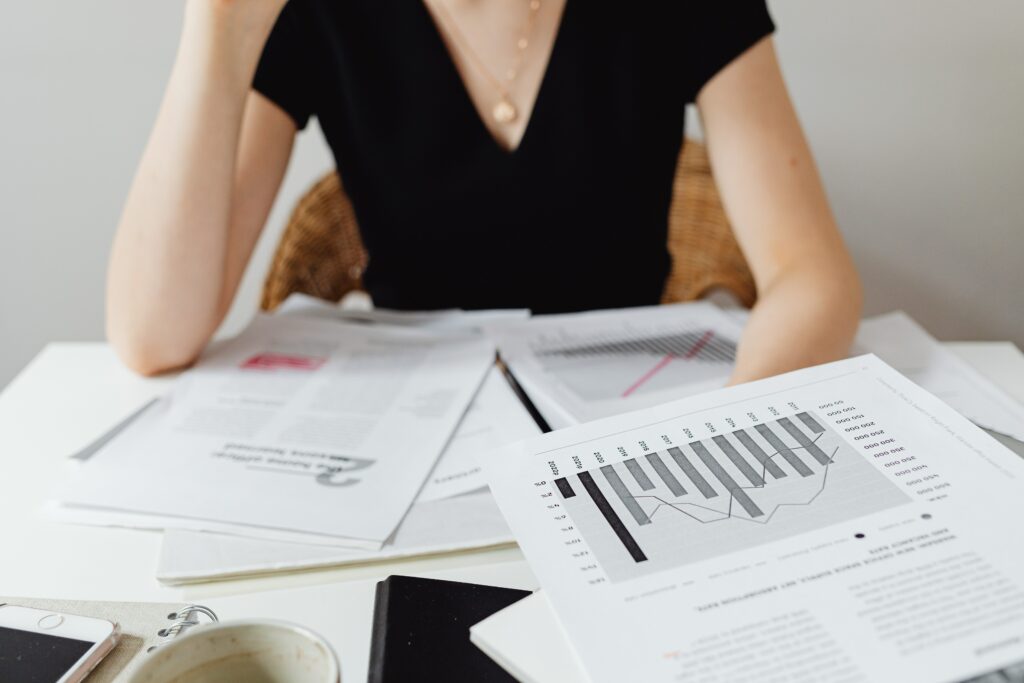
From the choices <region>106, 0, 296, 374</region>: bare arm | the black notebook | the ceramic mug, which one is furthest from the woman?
the ceramic mug

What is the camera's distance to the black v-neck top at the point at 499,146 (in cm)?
100

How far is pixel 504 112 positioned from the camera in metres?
1.03

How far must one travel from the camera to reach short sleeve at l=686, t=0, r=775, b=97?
0.96 metres

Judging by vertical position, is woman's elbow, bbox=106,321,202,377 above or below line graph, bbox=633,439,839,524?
below

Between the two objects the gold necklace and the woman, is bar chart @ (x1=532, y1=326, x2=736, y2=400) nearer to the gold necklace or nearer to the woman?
the woman

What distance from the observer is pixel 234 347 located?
35.8 inches

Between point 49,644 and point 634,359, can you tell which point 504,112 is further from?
point 49,644

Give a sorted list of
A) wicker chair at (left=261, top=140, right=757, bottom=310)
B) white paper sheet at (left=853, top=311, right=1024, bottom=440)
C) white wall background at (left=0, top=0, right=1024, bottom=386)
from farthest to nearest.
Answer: white wall background at (left=0, top=0, right=1024, bottom=386), wicker chair at (left=261, top=140, right=757, bottom=310), white paper sheet at (left=853, top=311, right=1024, bottom=440)

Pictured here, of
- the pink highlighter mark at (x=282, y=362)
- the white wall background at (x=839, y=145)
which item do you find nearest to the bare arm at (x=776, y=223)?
the pink highlighter mark at (x=282, y=362)

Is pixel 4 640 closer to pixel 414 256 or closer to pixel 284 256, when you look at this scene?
pixel 414 256

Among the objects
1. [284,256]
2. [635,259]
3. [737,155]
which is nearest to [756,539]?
[737,155]

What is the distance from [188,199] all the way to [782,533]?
0.67 metres

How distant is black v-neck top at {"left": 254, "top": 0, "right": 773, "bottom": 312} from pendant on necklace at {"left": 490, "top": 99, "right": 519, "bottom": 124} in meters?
0.02

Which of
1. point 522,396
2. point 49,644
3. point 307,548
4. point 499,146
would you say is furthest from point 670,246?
point 49,644
